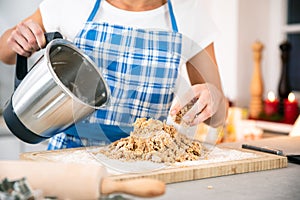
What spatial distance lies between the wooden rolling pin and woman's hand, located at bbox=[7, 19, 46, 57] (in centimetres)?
44

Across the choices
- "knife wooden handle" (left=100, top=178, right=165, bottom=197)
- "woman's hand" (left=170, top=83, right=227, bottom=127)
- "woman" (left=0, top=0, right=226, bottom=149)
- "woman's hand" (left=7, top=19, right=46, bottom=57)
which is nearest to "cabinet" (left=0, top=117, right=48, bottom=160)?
"woman" (left=0, top=0, right=226, bottom=149)

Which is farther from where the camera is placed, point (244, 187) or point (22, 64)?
point (22, 64)

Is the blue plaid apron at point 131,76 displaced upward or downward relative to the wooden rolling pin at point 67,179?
upward

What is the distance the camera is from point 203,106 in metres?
1.07

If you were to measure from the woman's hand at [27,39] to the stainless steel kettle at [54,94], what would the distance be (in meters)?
0.02

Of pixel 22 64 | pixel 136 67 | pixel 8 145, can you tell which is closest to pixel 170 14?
pixel 136 67

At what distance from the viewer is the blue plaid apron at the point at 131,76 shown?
3.47 feet

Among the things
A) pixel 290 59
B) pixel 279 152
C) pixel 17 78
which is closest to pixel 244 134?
pixel 290 59

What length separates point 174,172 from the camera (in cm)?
91

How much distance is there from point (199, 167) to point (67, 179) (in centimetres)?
34

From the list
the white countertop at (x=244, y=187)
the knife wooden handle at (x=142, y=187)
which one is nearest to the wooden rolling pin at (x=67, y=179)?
the knife wooden handle at (x=142, y=187)

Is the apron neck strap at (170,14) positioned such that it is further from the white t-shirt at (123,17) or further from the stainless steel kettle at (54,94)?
Result: the stainless steel kettle at (54,94)

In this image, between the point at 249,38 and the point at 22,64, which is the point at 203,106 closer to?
the point at 22,64

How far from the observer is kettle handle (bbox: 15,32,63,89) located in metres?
1.11
